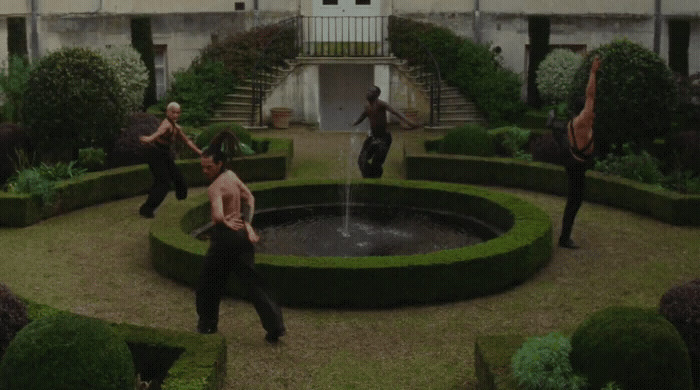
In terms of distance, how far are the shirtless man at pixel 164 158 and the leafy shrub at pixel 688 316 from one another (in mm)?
7800

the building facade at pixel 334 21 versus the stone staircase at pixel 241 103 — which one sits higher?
the building facade at pixel 334 21

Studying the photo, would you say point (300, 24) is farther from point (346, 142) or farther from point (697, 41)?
point (697, 41)

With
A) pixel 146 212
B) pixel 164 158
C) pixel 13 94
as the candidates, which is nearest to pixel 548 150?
pixel 164 158

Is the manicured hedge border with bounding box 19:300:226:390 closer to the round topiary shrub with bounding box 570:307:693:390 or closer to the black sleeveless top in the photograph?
the round topiary shrub with bounding box 570:307:693:390

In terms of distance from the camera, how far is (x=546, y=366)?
6602 millimetres

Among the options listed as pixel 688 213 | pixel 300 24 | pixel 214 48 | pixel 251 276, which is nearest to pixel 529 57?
pixel 300 24

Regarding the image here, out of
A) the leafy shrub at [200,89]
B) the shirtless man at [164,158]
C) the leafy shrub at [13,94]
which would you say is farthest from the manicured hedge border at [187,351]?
the leafy shrub at [200,89]

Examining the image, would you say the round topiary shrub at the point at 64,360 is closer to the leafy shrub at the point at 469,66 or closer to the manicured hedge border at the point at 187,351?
the manicured hedge border at the point at 187,351

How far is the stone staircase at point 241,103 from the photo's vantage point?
76.3 feet

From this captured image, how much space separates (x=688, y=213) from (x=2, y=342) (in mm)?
9719

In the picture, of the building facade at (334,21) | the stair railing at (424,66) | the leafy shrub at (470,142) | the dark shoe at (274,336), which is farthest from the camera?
the building facade at (334,21)

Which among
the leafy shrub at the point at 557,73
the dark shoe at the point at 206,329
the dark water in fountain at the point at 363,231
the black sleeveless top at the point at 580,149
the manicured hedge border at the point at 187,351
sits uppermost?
the leafy shrub at the point at 557,73

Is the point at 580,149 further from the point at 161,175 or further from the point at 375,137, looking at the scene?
the point at 161,175

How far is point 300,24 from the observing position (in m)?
25.4
